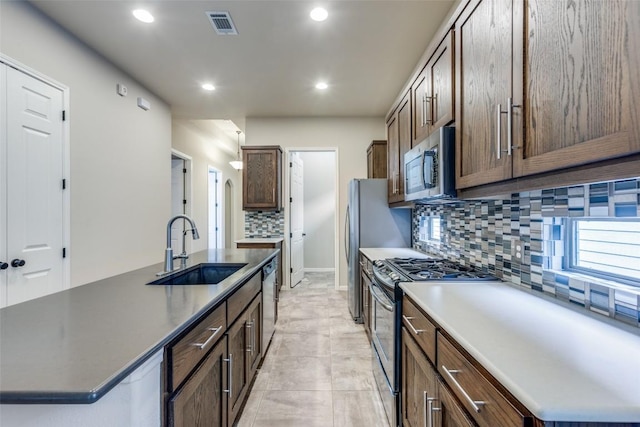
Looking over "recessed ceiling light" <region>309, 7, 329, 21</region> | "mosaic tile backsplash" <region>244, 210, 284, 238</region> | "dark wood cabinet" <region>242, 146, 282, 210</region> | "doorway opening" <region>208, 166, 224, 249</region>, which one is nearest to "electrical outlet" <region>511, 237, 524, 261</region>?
"recessed ceiling light" <region>309, 7, 329, 21</region>

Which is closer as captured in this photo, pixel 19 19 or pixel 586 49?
pixel 586 49

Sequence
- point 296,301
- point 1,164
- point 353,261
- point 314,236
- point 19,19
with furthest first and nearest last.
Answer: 1. point 314,236
2. point 296,301
3. point 353,261
4. point 19,19
5. point 1,164

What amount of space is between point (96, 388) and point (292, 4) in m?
2.67

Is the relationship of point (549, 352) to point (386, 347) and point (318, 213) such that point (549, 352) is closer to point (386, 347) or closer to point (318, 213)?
point (386, 347)

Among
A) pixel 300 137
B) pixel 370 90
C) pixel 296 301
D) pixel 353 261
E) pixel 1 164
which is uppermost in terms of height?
pixel 370 90

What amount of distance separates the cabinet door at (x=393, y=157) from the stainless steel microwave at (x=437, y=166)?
3.01 ft

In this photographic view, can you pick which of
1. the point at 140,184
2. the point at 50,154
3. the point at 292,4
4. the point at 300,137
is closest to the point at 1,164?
the point at 50,154

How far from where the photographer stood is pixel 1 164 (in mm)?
2215

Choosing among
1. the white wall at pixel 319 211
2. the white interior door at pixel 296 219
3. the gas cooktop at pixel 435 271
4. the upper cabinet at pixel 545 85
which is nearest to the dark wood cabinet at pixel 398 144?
the gas cooktop at pixel 435 271

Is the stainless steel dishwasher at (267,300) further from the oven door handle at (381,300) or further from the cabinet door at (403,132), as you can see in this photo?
the cabinet door at (403,132)

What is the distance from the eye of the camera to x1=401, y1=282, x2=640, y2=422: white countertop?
65cm

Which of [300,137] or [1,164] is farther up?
[300,137]

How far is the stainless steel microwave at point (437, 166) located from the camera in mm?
1774

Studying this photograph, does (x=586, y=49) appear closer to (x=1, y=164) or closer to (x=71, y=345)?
(x=71, y=345)
